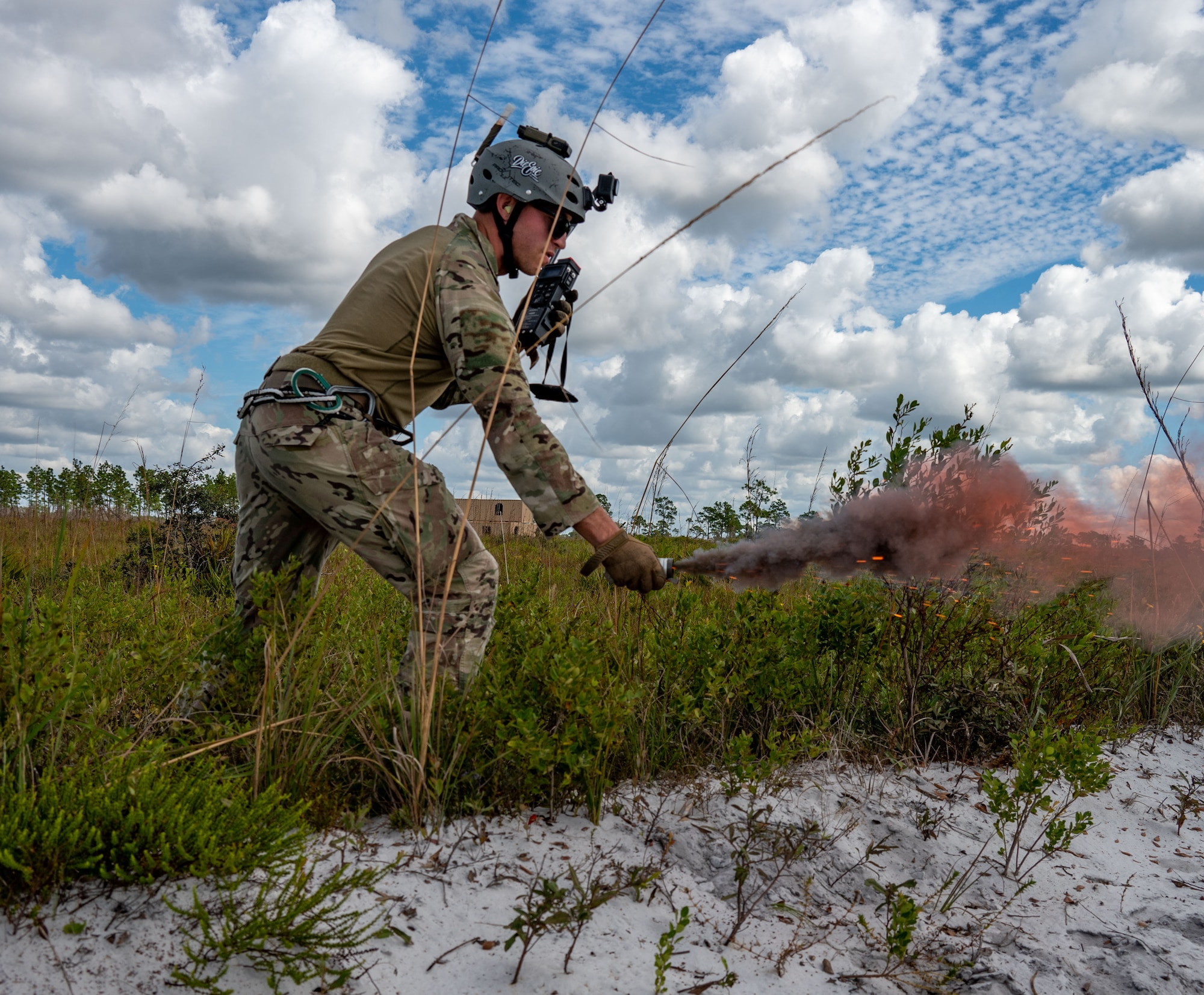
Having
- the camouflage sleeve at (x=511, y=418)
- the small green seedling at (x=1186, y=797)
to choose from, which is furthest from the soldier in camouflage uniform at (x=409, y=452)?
the small green seedling at (x=1186, y=797)

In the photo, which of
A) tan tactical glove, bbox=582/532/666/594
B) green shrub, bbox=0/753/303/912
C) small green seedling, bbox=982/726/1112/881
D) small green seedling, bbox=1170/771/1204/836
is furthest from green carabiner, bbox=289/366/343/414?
A: small green seedling, bbox=1170/771/1204/836

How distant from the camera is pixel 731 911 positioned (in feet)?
8.19

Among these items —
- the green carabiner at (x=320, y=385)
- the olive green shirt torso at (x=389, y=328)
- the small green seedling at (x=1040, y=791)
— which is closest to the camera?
the small green seedling at (x=1040, y=791)

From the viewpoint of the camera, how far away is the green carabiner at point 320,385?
2.91 meters

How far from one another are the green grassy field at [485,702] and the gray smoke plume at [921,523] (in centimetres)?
24

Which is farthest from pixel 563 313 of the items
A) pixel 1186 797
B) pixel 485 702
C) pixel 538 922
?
pixel 1186 797

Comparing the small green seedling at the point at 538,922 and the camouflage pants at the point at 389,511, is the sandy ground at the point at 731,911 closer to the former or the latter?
the small green seedling at the point at 538,922

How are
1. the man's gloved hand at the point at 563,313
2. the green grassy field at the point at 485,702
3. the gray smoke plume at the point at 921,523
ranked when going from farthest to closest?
the gray smoke plume at the point at 921,523
the man's gloved hand at the point at 563,313
the green grassy field at the point at 485,702

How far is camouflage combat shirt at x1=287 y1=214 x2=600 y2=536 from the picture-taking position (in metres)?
2.81

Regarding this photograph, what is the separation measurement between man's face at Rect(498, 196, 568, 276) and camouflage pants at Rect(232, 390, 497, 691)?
100 centimetres

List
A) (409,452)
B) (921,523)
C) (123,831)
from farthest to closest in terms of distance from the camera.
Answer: (921,523) → (409,452) → (123,831)

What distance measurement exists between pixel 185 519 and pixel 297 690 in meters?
5.32

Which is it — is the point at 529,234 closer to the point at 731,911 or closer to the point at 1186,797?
the point at 731,911

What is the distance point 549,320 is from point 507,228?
44 centimetres
